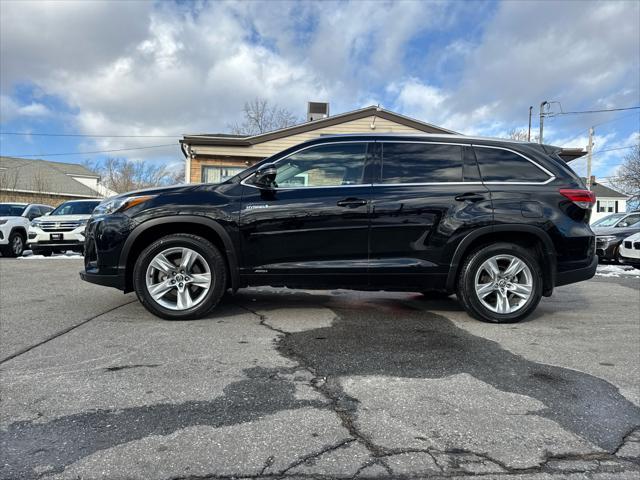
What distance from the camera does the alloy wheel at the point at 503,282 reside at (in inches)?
183

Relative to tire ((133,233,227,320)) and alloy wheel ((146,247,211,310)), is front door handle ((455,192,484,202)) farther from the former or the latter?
alloy wheel ((146,247,211,310))

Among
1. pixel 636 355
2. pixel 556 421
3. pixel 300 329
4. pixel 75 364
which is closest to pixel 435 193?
pixel 300 329

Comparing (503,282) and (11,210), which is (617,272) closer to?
(503,282)

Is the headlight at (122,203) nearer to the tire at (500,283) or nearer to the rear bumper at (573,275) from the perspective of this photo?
the tire at (500,283)

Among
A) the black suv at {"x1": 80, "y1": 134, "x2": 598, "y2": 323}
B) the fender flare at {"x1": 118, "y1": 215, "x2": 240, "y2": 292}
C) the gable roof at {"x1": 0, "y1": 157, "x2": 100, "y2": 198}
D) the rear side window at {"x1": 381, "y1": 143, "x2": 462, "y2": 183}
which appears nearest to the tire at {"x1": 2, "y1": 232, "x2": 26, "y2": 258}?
the black suv at {"x1": 80, "y1": 134, "x2": 598, "y2": 323}

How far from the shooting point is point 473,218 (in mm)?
4547

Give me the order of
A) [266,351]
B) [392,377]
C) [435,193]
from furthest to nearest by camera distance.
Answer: [435,193] → [266,351] → [392,377]

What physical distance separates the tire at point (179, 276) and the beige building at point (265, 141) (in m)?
11.9

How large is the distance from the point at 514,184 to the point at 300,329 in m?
2.62

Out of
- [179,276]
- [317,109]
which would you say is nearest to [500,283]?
[179,276]

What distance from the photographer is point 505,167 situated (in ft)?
15.6

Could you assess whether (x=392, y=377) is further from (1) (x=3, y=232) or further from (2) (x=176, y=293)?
(1) (x=3, y=232)

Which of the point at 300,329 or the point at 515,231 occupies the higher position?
the point at 515,231

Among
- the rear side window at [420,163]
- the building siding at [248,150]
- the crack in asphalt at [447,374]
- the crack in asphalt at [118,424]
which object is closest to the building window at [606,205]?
the building siding at [248,150]
